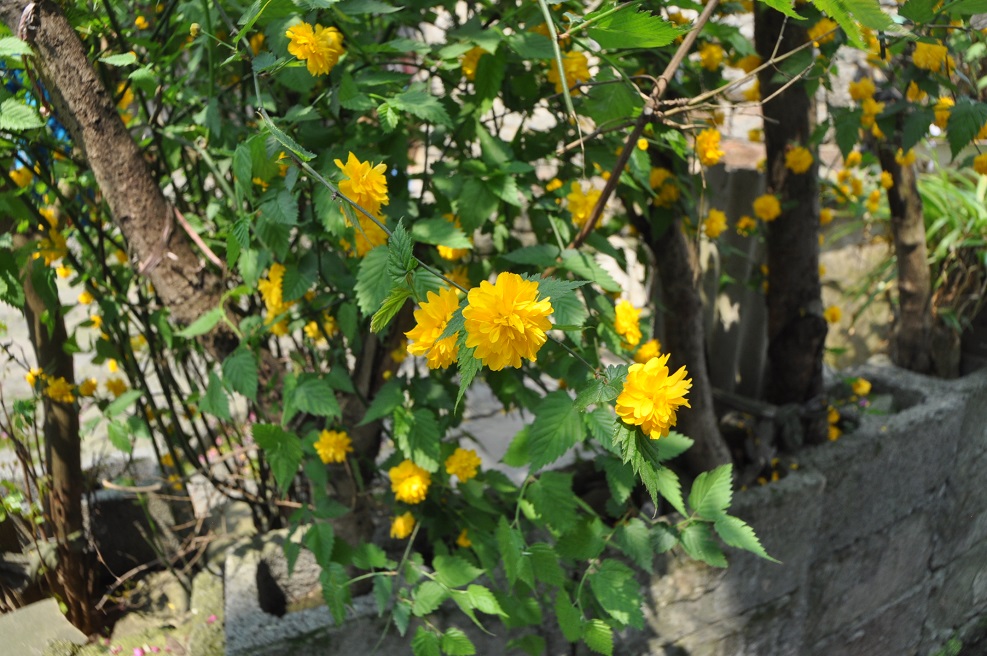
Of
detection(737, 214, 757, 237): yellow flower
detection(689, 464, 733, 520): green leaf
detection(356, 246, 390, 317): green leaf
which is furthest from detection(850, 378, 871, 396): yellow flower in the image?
detection(356, 246, 390, 317): green leaf

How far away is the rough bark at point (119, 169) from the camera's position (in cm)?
122

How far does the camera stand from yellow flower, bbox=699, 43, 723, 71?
5.66ft

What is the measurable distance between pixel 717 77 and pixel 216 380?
4.02 feet

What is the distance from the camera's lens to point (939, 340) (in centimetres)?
239

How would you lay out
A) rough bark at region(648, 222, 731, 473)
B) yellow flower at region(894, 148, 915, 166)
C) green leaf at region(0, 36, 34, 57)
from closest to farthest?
green leaf at region(0, 36, 34, 57) < rough bark at region(648, 222, 731, 473) < yellow flower at region(894, 148, 915, 166)

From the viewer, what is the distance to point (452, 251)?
4.64 feet

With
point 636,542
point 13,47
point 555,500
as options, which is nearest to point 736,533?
point 636,542

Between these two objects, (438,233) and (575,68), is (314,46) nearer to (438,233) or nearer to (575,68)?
(438,233)

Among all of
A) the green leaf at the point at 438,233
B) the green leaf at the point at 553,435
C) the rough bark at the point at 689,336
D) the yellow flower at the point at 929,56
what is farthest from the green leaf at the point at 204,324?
the yellow flower at the point at 929,56

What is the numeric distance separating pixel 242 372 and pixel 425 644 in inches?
21.0

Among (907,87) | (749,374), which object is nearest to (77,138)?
(907,87)

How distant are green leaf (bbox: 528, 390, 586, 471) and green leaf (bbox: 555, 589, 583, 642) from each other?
0.35 meters

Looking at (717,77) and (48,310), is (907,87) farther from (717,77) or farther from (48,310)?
(48,310)

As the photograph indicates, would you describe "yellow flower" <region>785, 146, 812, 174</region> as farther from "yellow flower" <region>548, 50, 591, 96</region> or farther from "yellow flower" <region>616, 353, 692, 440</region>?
"yellow flower" <region>616, 353, 692, 440</region>
